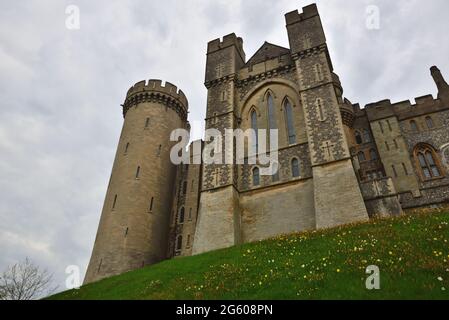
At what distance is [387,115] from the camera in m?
29.5

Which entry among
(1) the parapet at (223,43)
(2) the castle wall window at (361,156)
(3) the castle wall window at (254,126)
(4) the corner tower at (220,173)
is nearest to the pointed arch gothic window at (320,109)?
(3) the castle wall window at (254,126)

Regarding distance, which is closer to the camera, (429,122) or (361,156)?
(429,122)

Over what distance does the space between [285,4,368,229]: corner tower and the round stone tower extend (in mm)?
13347

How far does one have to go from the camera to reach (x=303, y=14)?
2495cm

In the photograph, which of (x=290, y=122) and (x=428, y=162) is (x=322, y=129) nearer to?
(x=290, y=122)

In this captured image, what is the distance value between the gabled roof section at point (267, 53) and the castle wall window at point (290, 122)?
4.76 m

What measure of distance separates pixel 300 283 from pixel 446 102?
27839 mm

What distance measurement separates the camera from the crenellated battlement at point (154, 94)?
3060 cm

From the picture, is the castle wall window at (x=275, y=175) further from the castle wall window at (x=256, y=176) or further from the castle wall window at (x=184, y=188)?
the castle wall window at (x=184, y=188)

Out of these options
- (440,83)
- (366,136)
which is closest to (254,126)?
(366,136)

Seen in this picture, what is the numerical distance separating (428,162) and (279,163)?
1473 cm

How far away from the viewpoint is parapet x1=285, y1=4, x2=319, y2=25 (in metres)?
24.7
